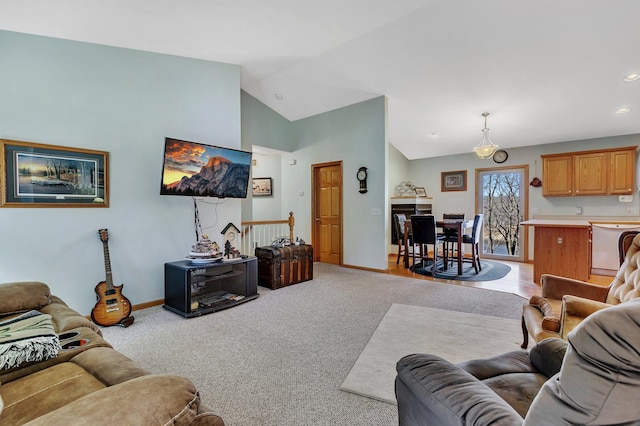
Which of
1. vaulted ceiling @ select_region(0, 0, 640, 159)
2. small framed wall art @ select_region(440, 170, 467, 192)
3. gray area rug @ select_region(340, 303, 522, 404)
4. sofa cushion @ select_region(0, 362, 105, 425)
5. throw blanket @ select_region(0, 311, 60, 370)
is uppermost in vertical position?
vaulted ceiling @ select_region(0, 0, 640, 159)

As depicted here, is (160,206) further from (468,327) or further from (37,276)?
(468,327)

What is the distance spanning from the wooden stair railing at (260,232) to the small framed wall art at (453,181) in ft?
13.6

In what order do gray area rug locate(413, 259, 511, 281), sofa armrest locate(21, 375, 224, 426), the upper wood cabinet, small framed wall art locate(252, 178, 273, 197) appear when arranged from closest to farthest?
sofa armrest locate(21, 375, 224, 426)
gray area rug locate(413, 259, 511, 281)
the upper wood cabinet
small framed wall art locate(252, 178, 273, 197)

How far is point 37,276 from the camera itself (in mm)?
2666

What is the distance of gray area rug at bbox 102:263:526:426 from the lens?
5.29 ft

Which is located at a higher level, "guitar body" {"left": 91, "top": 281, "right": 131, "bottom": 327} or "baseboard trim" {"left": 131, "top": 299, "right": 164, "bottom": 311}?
"guitar body" {"left": 91, "top": 281, "right": 131, "bottom": 327}

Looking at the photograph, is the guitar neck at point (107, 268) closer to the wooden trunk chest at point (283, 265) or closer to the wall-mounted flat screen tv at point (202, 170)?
the wall-mounted flat screen tv at point (202, 170)

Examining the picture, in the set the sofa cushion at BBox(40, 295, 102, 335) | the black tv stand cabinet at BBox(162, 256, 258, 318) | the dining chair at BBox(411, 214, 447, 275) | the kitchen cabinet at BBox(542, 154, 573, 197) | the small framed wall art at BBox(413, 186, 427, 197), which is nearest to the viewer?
the sofa cushion at BBox(40, 295, 102, 335)

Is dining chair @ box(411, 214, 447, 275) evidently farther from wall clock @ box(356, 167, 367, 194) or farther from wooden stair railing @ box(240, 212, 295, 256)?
wooden stair railing @ box(240, 212, 295, 256)

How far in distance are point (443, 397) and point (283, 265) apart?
349cm

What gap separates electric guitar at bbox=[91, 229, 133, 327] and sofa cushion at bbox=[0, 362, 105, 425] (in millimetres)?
1916

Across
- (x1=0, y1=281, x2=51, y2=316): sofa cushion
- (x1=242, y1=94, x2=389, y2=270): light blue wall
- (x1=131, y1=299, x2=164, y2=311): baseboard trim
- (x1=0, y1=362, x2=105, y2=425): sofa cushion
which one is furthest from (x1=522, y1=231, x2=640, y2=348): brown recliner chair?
(x1=131, y1=299, x2=164, y2=311): baseboard trim

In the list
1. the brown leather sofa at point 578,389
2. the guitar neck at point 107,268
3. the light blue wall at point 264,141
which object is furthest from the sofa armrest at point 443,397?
the light blue wall at point 264,141

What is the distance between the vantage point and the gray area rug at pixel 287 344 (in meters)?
1.61
